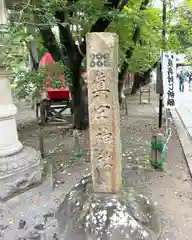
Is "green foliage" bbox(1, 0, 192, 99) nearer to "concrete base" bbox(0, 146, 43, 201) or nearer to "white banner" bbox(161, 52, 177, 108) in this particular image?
"white banner" bbox(161, 52, 177, 108)

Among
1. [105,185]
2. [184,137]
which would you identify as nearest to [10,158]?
[105,185]

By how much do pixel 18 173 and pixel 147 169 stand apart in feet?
8.49

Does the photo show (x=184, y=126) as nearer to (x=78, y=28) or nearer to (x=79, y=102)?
(x=79, y=102)

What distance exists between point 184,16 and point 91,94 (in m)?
6.12

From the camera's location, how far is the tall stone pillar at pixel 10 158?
12.3ft

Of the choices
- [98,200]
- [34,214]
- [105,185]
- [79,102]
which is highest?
[79,102]

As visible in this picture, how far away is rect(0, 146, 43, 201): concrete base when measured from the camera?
3.73 meters

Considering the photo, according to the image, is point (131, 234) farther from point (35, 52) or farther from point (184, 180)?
point (35, 52)

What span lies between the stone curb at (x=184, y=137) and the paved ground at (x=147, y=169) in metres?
0.12

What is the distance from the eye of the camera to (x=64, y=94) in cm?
939

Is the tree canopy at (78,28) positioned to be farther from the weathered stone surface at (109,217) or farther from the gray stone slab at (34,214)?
the weathered stone surface at (109,217)

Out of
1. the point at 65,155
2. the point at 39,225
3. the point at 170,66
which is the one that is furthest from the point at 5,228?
the point at 170,66

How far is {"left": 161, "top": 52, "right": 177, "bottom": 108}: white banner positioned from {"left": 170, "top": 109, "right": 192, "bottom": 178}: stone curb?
1193mm

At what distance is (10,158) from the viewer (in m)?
3.92
